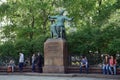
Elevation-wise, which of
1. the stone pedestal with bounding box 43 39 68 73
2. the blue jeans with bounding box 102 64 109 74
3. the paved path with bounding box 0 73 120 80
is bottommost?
the paved path with bounding box 0 73 120 80

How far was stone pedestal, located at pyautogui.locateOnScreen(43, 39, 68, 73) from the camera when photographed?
25.3 metres

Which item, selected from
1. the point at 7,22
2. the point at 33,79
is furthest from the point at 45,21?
the point at 33,79

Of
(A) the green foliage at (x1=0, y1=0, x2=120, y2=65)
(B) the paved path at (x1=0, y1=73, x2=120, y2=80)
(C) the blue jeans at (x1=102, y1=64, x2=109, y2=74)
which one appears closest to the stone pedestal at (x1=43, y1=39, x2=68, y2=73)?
(B) the paved path at (x1=0, y1=73, x2=120, y2=80)

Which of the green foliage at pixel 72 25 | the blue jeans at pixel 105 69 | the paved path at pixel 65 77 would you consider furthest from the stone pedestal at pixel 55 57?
the green foliage at pixel 72 25

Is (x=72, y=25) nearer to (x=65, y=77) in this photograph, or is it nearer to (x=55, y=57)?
(x=55, y=57)

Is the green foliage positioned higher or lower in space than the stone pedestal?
higher

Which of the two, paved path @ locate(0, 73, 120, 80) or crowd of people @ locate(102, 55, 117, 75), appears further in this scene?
crowd of people @ locate(102, 55, 117, 75)

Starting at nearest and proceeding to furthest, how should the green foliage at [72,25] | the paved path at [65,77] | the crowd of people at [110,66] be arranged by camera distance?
the paved path at [65,77], the crowd of people at [110,66], the green foliage at [72,25]

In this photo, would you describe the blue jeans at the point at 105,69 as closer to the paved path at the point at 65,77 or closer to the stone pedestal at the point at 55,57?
the paved path at the point at 65,77

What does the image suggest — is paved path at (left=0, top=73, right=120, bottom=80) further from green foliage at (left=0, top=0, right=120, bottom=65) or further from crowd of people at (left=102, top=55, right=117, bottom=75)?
green foliage at (left=0, top=0, right=120, bottom=65)

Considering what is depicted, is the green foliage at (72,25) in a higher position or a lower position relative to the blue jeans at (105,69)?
higher

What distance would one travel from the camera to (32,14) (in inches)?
1459

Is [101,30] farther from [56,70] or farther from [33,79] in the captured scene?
[33,79]

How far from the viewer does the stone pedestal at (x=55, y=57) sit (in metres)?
25.3
